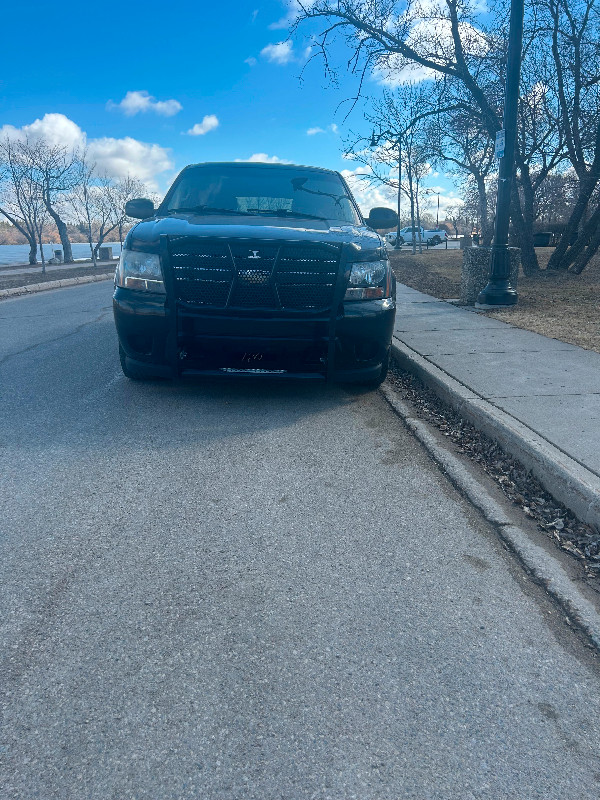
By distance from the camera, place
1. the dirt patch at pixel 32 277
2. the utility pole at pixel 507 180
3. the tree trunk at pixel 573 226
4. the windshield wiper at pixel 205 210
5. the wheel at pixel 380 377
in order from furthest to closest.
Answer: the dirt patch at pixel 32 277, the tree trunk at pixel 573 226, the utility pole at pixel 507 180, the windshield wiper at pixel 205 210, the wheel at pixel 380 377

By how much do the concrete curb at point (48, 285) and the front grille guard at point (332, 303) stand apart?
39.6ft

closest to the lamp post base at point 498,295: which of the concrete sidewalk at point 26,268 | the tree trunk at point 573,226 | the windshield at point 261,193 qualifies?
the windshield at point 261,193

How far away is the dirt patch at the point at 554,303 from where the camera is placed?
25.7 ft

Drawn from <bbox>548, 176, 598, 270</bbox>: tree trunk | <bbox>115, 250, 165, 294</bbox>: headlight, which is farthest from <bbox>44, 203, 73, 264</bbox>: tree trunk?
<bbox>115, 250, 165, 294</bbox>: headlight

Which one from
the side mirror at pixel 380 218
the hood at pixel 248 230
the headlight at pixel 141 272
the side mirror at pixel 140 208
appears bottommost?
the headlight at pixel 141 272

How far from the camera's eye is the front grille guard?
4.73m

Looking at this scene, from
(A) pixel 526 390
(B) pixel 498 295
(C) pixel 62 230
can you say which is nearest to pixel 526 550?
(A) pixel 526 390

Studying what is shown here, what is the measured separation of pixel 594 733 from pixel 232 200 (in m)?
5.36

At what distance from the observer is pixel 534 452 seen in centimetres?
362

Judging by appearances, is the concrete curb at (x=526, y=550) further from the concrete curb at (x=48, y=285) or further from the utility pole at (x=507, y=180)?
the concrete curb at (x=48, y=285)

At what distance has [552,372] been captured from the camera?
5.57m

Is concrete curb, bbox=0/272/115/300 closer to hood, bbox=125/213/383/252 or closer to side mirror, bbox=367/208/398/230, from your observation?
side mirror, bbox=367/208/398/230

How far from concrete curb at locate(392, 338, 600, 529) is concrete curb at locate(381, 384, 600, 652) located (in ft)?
1.04

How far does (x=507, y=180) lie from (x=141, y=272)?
282 inches
